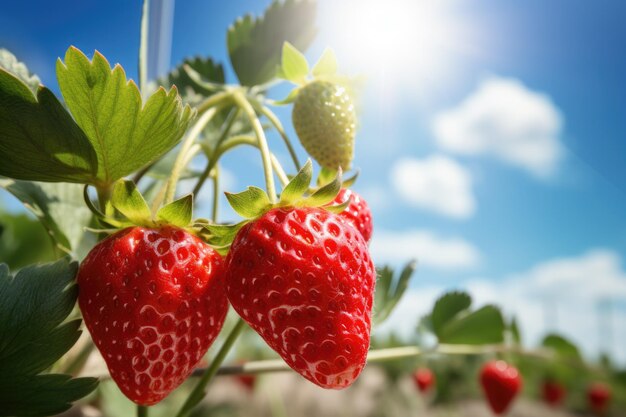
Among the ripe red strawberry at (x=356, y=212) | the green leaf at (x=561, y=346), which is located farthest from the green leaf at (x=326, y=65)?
the green leaf at (x=561, y=346)

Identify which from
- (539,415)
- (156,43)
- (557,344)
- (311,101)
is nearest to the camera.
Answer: (311,101)

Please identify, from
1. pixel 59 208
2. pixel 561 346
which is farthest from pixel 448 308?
pixel 561 346

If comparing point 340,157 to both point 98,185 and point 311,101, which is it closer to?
point 311,101

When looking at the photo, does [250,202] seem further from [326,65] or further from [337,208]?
[326,65]

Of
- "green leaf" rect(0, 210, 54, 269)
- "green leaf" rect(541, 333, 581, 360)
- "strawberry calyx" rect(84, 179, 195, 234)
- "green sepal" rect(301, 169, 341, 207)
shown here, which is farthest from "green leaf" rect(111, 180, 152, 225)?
"green leaf" rect(541, 333, 581, 360)

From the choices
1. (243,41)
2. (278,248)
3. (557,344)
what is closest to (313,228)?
(278,248)
